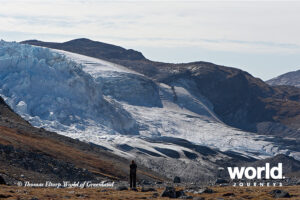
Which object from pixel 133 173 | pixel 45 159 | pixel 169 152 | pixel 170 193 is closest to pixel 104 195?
pixel 170 193

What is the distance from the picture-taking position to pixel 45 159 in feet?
207

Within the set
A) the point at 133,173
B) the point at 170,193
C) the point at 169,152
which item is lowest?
the point at 169,152

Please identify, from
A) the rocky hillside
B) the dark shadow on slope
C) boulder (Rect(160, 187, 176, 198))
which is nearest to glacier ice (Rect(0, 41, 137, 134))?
the dark shadow on slope

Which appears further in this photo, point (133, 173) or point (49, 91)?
point (49, 91)

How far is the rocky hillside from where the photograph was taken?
55.5 metres

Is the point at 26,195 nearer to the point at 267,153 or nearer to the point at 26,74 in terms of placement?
the point at 26,74

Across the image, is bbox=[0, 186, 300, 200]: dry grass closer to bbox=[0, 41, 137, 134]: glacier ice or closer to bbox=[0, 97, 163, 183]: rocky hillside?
bbox=[0, 97, 163, 183]: rocky hillside

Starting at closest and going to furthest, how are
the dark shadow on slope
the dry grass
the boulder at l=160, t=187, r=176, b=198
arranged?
the dry grass → the boulder at l=160, t=187, r=176, b=198 → the dark shadow on slope

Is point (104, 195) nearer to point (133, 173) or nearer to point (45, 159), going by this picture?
point (133, 173)

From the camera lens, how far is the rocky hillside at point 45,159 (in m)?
55.5

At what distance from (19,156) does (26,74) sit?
94697 mm

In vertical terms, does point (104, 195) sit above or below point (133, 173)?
below

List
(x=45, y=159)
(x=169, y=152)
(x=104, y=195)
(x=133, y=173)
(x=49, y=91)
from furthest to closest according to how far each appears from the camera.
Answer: (x=49, y=91) < (x=169, y=152) < (x=45, y=159) < (x=133, y=173) < (x=104, y=195)

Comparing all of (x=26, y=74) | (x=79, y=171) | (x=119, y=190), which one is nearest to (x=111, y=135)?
Result: (x=26, y=74)
